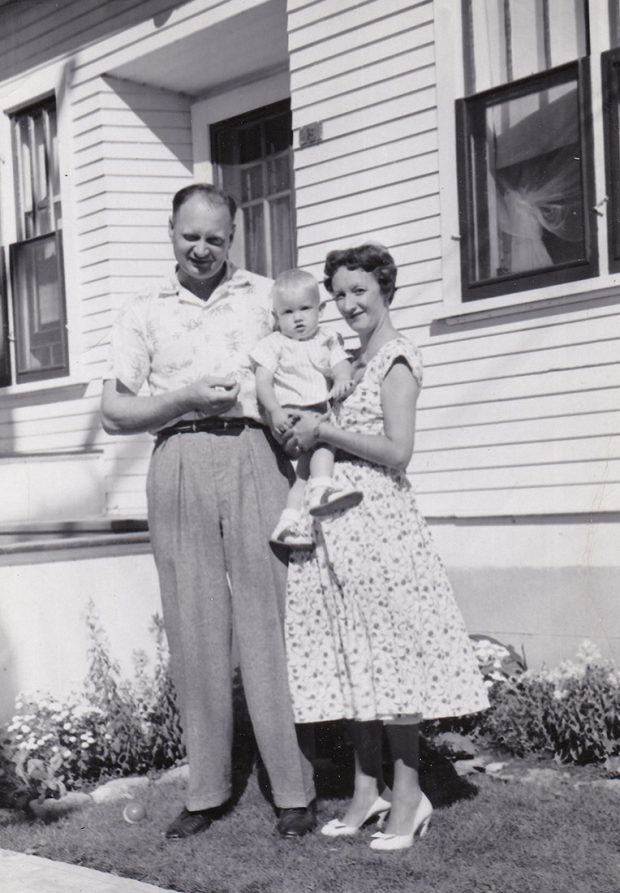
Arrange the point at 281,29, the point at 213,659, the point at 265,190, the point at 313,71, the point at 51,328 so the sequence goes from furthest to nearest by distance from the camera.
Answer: the point at 51,328 < the point at 265,190 < the point at 281,29 < the point at 313,71 < the point at 213,659

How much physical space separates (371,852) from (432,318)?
329cm

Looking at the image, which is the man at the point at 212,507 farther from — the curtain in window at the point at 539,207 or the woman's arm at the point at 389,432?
the curtain in window at the point at 539,207

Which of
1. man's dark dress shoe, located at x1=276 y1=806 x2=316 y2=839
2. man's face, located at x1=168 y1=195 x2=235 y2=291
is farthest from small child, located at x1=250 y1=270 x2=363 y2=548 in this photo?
man's dark dress shoe, located at x1=276 y1=806 x2=316 y2=839

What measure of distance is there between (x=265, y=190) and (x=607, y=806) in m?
5.35

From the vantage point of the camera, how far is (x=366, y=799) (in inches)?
161

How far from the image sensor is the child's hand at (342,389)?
13.0ft

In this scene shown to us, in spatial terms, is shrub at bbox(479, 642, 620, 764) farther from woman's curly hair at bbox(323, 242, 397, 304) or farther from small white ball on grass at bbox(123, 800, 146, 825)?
woman's curly hair at bbox(323, 242, 397, 304)

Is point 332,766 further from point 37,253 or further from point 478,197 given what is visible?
point 37,253

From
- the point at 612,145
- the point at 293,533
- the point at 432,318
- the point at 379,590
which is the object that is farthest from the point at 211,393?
the point at 612,145

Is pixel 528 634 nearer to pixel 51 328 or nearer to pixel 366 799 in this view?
pixel 366 799

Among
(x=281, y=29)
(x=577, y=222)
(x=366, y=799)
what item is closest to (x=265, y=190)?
(x=281, y=29)

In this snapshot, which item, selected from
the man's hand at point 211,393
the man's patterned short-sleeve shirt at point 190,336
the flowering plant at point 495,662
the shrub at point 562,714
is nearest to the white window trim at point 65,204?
the flowering plant at point 495,662

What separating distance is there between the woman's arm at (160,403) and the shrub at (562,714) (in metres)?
1.94

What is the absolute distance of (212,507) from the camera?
13.6ft
